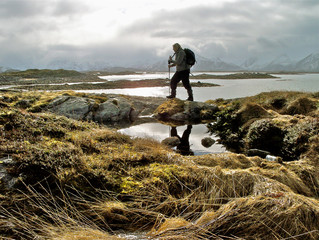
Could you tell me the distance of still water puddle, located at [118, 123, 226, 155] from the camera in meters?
8.59

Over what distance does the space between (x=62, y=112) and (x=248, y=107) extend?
10626 mm

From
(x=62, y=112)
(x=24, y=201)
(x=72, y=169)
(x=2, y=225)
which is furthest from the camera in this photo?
(x=62, y=112)

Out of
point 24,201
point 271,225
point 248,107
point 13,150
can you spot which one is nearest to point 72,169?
point 24,201

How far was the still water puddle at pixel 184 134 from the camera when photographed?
859 cm

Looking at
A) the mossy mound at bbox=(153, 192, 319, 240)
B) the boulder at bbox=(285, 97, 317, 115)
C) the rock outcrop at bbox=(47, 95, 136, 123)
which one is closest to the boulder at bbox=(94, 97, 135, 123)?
the rock outcrop at bbox=(47, 95, 136, 123)

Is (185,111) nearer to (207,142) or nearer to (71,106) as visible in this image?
(207,142)

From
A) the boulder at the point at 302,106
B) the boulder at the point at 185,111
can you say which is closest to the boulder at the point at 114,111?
the boulder at the point at 185,111

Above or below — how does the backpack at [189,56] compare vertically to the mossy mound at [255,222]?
above

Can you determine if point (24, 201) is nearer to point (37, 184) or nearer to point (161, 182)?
point (37, 184)

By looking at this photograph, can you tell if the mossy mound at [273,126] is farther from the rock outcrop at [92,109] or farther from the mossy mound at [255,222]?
the rock outcrop at [92,109]

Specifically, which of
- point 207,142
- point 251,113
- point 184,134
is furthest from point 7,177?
point 251,113

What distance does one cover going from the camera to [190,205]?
336 cm

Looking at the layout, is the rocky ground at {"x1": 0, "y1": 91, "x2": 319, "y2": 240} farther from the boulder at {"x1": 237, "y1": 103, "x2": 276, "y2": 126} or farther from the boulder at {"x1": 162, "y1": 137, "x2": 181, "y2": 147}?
the boulder at {"x1": 237, "y1": 103, "x2": 276, "y2": 126}

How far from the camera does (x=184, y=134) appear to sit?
1080 centimetres
